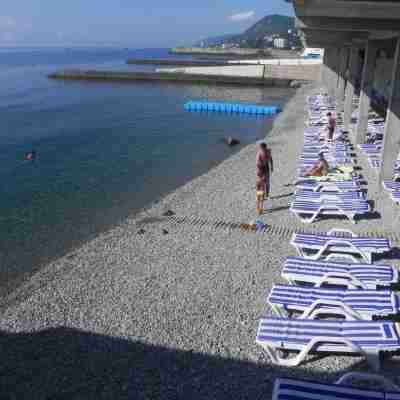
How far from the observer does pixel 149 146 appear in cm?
2289

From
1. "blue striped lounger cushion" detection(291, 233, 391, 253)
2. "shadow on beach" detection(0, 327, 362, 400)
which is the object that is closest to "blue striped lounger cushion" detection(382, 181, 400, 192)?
"blue striped lounger cushion" detection(291, 233, 391, 253)

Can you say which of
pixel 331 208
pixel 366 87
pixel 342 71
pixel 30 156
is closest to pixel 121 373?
pixel 331 208

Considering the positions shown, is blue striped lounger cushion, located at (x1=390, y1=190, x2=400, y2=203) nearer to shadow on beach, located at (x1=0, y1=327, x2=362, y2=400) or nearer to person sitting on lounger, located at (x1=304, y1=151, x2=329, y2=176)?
person sitting on lounger, located at (x1=304, y1=151, x2=329, y2=176)

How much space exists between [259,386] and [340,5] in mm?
6331

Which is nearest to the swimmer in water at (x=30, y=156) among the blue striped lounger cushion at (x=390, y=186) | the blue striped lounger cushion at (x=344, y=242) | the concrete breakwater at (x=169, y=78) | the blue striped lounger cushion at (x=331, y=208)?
the blue striped lounger cushion at (x=331, y=208)

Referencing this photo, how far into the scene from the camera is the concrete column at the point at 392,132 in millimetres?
10938

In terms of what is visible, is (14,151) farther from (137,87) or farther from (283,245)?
(137,87)

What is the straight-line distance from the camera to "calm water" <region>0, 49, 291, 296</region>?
1196cm

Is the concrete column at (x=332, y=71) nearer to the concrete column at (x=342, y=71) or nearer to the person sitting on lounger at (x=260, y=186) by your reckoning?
the concrete column at (x=342, y=71)

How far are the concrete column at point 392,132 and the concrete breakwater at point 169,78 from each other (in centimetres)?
3891

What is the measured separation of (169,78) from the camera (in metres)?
53.7

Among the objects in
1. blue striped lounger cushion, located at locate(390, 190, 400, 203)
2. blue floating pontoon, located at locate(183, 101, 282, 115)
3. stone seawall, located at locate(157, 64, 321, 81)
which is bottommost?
blue floating pontoon, located at locate(183, 101, 282, 115)

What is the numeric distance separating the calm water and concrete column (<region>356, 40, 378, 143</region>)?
243 inches

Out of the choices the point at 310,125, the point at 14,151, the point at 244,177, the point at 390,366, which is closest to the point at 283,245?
the point at 390,366
